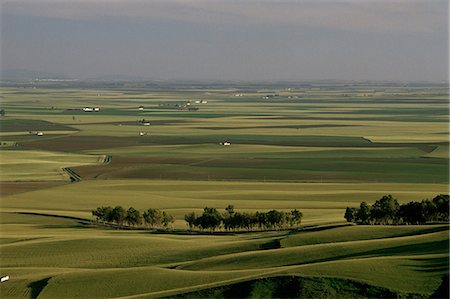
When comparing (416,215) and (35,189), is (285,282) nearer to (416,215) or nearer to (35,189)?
(416,215)

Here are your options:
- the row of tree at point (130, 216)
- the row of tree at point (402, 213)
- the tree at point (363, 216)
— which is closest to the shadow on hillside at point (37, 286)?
the row of tree at point (130, 216)

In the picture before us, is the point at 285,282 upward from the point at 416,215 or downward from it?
downward

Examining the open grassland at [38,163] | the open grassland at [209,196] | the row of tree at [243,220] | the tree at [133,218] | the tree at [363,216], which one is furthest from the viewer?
the open grassland at [38,163]

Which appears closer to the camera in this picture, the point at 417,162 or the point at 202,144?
the point at 417,162

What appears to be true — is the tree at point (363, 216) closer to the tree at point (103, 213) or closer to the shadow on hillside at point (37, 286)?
the tree at point (103, 213)

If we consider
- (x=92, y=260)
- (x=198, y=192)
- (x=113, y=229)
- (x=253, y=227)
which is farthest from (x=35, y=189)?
(x=92, y=260)
